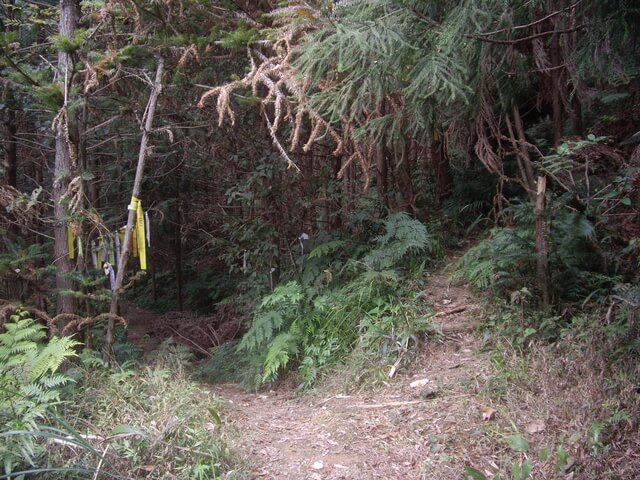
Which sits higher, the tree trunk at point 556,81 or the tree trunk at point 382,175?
the tree trunk at point 556,81

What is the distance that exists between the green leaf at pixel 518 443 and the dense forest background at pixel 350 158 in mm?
710

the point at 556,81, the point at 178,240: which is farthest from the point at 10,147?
the point at 556,81

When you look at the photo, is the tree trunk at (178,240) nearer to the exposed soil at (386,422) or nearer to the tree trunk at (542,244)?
the exposed soil at (386,422)

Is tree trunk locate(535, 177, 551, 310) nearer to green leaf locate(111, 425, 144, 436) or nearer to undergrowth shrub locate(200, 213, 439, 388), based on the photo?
undergrowth shrub locate(200, 213, 439, 388)

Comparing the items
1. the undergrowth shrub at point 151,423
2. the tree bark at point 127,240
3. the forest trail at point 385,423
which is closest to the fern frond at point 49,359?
the undergrowth shrub at point 151,423

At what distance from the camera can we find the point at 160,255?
13312 mm

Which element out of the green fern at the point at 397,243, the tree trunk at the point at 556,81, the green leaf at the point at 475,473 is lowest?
the green leaf at the point at 475,473

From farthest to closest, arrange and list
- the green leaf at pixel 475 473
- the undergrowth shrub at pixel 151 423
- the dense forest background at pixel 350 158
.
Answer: the dense forest background at pixel 350 158, the undergrowth shrub at pixel 151 423, the green leaf at pixel 475 473

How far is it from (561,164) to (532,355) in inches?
69.4

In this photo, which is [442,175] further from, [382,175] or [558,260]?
[558,260]

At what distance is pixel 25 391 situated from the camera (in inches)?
149

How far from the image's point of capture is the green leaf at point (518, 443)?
11.7ft

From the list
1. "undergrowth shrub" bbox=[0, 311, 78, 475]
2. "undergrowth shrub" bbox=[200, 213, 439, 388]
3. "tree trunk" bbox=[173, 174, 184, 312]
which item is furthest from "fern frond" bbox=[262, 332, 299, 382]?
"tree trunk" bbox=[173, 174, 184, 312]

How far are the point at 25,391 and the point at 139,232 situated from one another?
2366 mm
